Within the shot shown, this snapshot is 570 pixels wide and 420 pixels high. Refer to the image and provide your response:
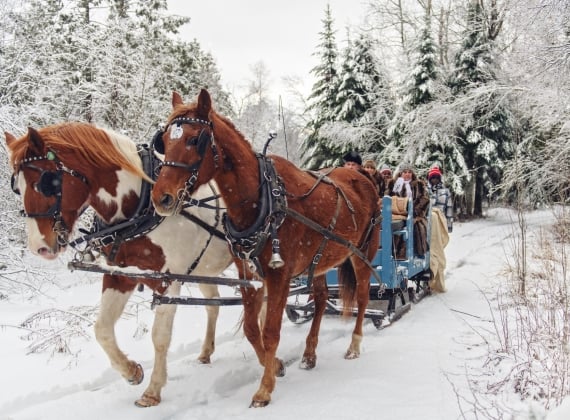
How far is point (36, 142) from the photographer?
341 centimetres

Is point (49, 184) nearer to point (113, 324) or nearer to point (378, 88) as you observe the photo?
point (113, 324)

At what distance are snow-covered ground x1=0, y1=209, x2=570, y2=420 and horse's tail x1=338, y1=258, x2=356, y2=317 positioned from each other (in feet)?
1.29

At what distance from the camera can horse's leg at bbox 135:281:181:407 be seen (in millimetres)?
3808

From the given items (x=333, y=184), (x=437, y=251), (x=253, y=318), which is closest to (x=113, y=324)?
(x=253, y=318)

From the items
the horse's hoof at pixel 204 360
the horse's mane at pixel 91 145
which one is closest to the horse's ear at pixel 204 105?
the horse's mane at pixel 91 145

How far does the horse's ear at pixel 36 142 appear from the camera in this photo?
133 inches

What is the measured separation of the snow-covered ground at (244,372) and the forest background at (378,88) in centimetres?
103

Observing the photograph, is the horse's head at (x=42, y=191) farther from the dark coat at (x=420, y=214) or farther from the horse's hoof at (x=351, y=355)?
the dark coat at (x=420, y=214)

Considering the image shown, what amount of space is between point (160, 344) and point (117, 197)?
1.19m

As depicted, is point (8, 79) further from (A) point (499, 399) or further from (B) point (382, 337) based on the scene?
(A) point (499, 399)

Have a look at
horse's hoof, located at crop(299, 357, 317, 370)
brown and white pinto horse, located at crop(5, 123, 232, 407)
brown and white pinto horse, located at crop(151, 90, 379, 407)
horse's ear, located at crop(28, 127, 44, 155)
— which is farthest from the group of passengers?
horse's ear, located at crop(28, 127, 44, 155)

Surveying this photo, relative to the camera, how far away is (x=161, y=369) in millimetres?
3891

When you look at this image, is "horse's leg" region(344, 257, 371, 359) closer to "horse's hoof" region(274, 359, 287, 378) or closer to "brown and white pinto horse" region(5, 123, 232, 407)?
"horse's hoof" region(274, 359, 287, 378)

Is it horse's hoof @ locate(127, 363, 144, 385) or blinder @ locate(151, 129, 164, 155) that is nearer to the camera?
blinder @ locate(151, 129, 164, 155)
